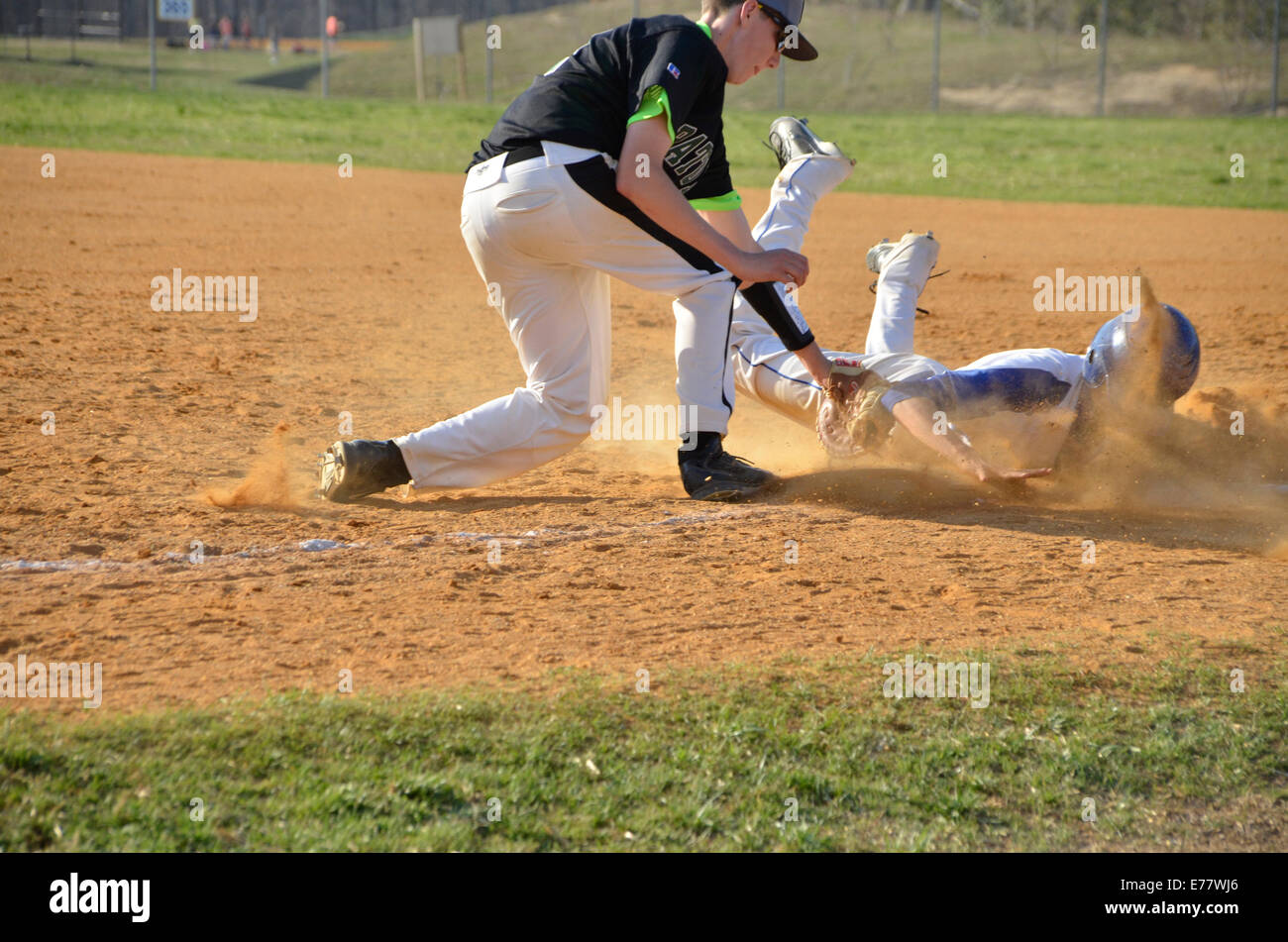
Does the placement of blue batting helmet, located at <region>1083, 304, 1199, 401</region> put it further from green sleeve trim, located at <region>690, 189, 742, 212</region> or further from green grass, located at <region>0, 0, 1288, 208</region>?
green grass, located at <region>0, 0, 1288, 208</region>

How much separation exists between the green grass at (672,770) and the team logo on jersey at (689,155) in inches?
81.8

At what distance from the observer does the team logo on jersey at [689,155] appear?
450 centimetres

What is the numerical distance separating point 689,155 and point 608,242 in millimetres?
523

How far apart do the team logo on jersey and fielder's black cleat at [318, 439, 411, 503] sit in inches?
57.6

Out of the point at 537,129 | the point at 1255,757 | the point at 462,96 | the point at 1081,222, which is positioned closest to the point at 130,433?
the point at 537,129

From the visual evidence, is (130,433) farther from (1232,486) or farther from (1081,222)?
(1081,222)

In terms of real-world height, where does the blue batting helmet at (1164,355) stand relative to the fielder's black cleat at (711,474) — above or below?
above

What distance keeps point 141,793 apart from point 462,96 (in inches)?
1027

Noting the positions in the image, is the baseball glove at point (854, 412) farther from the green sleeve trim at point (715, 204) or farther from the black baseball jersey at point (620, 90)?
the black baseball jersey at point (620, 90)

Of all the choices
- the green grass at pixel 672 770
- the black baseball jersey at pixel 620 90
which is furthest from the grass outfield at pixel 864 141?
the green grass at pixel 672 770

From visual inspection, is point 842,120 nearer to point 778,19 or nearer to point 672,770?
point 778,19

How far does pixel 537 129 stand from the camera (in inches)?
168
